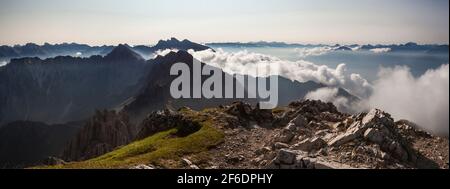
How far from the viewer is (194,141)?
64688mm

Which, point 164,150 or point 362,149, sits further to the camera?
point 164,150

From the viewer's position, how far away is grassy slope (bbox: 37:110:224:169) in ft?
169

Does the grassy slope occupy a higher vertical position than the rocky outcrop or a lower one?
lower

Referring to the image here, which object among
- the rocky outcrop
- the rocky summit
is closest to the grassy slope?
the rocky summit

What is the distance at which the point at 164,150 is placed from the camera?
58.9 meters

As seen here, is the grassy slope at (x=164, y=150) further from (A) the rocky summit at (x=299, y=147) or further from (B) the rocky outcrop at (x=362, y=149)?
(B) the rocky outcrop at (x=362, y=149)

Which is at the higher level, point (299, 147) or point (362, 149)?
point (362, 149)

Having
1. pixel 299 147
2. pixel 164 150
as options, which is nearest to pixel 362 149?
pixel 299 147

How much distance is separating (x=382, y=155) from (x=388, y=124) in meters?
8.63

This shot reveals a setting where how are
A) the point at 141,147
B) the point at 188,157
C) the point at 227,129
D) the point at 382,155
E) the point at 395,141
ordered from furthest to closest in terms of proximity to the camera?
the point at 227,129 < the point at 141,147 < the point at 188,157 < the point at 395,141 < the point at 382,155

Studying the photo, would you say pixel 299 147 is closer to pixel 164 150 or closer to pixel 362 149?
pixel 362 149

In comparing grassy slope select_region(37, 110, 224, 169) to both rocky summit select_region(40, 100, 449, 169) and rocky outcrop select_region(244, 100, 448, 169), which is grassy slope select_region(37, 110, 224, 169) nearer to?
rocky summit select_region(40, 100, 449, 169)

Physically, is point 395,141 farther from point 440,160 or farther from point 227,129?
point 227,129
